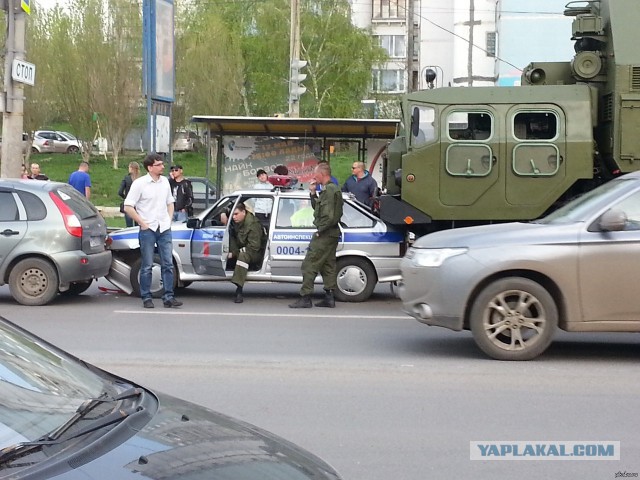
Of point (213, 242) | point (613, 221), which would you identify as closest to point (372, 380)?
point (613, 221)

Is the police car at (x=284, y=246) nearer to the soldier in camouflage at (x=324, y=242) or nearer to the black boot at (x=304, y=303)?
the soldier in camouflage at (x=324, y=242)

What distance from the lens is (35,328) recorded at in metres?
10.2

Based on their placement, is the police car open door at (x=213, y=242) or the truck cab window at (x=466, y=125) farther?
the police car open door at (x=213, y=242)

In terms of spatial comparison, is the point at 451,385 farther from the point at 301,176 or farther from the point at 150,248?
the point at 301,176

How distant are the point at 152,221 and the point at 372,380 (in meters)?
4.79

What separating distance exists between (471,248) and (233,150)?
1186 cm

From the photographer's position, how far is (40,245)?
11.8 meters

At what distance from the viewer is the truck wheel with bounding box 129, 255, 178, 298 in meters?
12.4

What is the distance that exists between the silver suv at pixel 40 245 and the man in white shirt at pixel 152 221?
2.60 feet

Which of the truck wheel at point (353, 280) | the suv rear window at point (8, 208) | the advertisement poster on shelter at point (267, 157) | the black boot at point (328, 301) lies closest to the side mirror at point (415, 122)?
the truck wheel at point (353, 280)

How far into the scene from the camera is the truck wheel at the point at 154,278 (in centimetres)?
1243

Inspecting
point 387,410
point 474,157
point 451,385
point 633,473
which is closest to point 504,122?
point 474,157

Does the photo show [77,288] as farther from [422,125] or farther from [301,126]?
[301,126]

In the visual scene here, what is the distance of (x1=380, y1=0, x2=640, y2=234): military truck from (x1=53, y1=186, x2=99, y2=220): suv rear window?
3904mm
